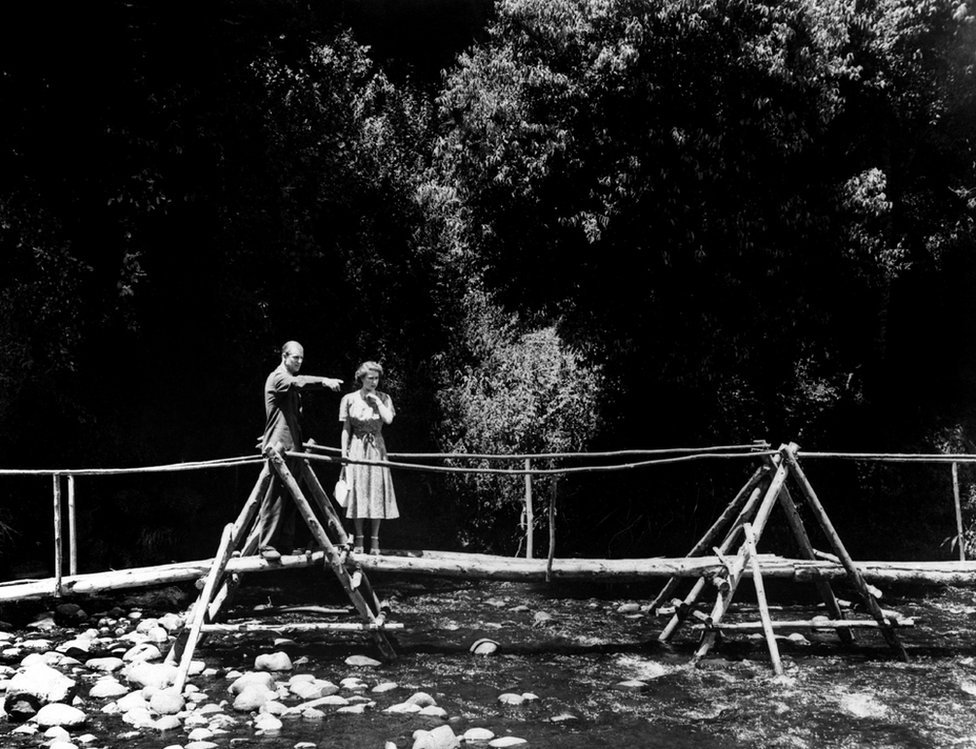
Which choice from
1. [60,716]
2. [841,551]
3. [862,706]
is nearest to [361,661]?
[60,716]

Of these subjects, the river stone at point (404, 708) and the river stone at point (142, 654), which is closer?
the river stone at point (404, 708)

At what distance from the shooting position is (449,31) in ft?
71.4

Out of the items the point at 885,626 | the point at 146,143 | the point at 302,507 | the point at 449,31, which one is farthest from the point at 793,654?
the point at 449,31

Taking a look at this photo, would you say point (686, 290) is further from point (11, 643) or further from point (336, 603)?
point (11, 643)

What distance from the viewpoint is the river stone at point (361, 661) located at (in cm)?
987

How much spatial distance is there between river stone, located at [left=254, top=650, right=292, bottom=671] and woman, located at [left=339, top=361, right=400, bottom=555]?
66.2 inches

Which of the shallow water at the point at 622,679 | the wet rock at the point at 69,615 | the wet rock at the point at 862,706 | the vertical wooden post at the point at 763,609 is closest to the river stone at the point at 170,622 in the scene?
the shallow water at the point at 622,679

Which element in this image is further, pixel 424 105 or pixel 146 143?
pixel 424 105

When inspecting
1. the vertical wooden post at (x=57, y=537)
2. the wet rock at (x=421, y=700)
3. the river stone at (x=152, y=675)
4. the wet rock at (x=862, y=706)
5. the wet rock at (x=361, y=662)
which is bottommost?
the wet rock at (x=862, y=706)

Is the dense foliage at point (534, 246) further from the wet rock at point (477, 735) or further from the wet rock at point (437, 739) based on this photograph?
the wet rock at point (437, 739)

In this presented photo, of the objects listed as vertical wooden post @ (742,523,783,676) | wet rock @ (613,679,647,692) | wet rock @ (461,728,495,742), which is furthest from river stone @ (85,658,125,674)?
vertical wooden post @ (742,523,783,676)

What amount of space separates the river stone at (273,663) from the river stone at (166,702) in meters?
1.31

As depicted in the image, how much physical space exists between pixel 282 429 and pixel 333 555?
4.80 feet

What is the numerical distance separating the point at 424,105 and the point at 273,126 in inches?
228
